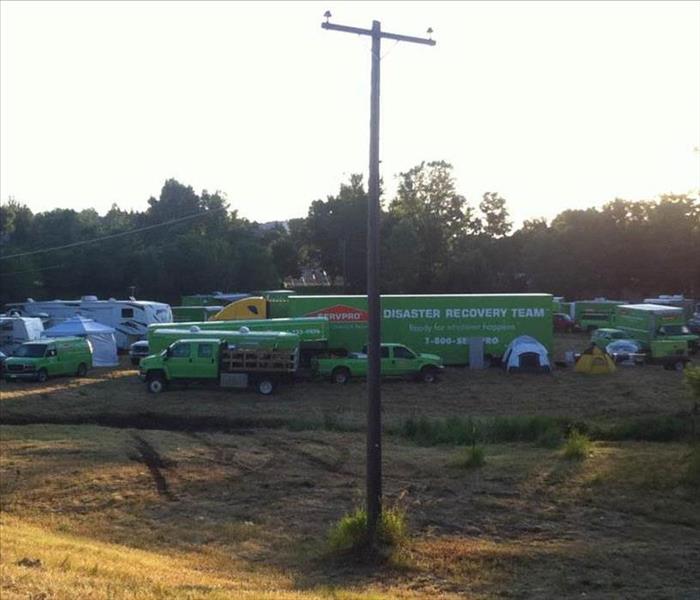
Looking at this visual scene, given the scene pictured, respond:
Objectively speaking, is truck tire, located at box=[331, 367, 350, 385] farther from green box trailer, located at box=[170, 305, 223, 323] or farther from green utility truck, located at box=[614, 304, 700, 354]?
green box trailer, located at box=[170, 305, 223, 323]

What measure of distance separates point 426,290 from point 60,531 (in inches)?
2758

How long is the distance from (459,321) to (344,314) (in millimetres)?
5724

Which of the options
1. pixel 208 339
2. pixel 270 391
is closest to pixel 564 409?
pixel 270 391

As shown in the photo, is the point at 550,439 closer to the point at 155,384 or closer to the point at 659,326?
the point at 155,384

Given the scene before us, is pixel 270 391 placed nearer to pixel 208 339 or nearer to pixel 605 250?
pixel 208 339

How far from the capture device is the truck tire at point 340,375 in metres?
38.4

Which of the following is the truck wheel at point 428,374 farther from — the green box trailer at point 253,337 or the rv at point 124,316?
the rv at point 124,316

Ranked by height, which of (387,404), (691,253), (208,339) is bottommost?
(387,404)

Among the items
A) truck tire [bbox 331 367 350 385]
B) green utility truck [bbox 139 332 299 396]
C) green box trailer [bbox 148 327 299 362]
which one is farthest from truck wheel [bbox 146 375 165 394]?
truck tire [bbox 331 367 350 385]

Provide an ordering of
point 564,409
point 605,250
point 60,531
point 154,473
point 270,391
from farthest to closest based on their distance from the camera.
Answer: point 605,250
point 270,391
point 564,409
point 154,473
point 60,531

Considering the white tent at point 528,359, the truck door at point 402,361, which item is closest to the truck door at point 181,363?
the truck door at point 402,361

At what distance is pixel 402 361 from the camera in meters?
38.8

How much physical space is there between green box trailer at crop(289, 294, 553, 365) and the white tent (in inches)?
52.9

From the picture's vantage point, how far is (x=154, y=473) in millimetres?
20797
